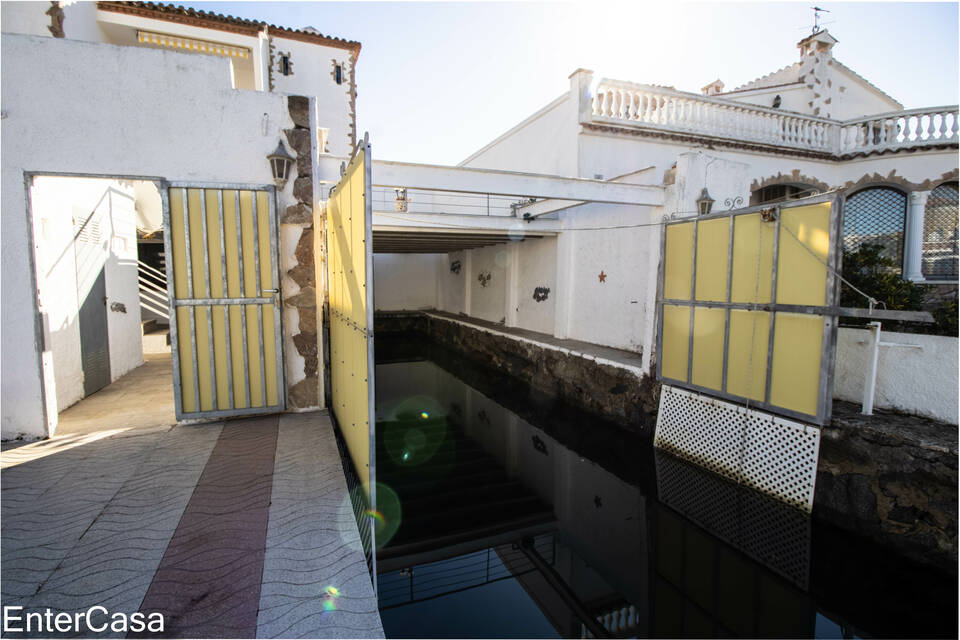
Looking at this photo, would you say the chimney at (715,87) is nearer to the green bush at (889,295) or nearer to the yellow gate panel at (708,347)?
the green bush at (889,295)

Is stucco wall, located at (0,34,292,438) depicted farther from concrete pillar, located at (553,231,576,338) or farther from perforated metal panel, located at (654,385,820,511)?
concrete pillar, located at (553,231,576,338)

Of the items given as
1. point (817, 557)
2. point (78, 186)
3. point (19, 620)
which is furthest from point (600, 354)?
point (78, 186)

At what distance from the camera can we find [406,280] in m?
20.0

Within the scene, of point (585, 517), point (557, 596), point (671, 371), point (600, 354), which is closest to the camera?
point (557, 596)

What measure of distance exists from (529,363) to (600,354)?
2.45 metres

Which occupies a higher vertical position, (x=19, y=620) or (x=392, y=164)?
(x=392, y=164)

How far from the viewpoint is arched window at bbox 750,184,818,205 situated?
38.9 ft

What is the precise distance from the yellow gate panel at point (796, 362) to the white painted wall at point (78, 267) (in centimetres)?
755

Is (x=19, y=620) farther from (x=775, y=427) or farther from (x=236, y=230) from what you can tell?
(x=775, y=427)

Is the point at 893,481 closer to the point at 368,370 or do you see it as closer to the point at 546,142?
the point at 368,370

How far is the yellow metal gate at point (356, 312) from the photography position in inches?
118

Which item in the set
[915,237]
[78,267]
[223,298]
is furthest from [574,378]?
[915,237]

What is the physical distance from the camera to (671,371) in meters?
6.39

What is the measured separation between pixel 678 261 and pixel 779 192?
808 centimetres
